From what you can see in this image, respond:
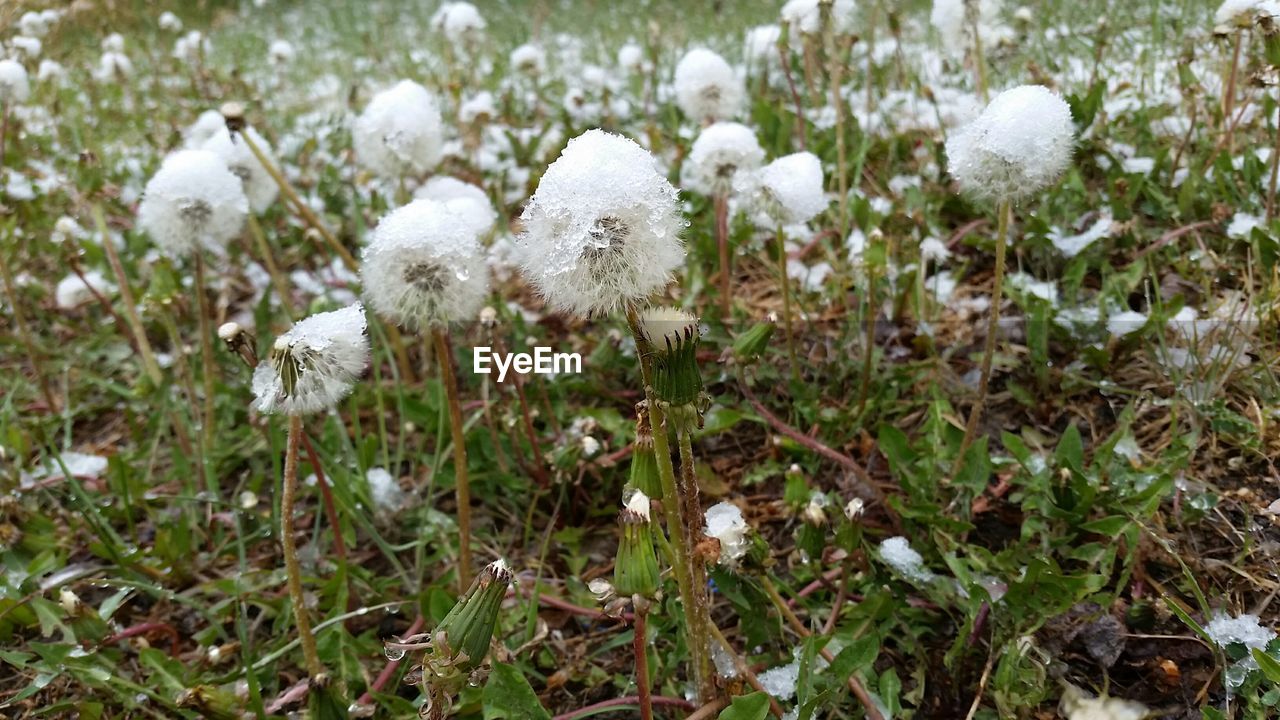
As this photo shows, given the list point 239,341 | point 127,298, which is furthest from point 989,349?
point 127,298

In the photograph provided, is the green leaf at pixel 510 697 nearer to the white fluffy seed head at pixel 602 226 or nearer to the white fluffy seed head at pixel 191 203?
the white fluffy seed head at pixel 602 226

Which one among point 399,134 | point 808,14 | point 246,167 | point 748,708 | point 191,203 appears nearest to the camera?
point 748,708

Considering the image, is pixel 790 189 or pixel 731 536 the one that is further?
pixel 790 189

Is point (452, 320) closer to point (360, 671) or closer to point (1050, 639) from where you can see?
point (360, 671)

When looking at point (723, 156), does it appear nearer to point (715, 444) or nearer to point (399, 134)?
point (715, 444)

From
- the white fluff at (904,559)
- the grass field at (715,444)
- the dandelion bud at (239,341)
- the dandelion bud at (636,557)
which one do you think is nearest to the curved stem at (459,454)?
the grass field at (715,444)

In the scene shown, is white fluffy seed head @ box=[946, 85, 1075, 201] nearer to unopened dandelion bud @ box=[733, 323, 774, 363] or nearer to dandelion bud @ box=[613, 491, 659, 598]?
unopened dandelion bud @ box=[733, 323, 774, 363]

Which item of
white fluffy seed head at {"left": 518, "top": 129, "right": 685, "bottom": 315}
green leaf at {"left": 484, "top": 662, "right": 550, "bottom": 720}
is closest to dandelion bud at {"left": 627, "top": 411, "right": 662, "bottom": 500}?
white fluffy seed head at {"left": 518, "top": 129, "right": 685, "bottom": 315}
